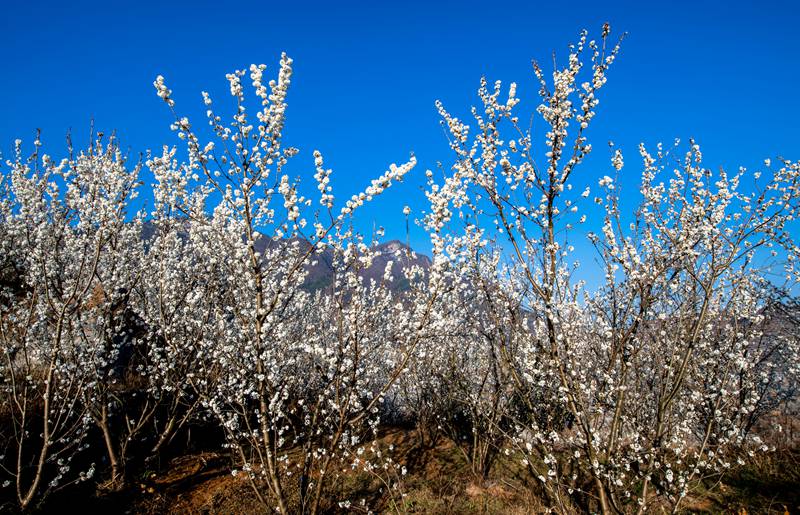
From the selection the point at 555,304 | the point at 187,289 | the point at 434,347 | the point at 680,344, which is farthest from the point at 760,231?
the point at 187,289

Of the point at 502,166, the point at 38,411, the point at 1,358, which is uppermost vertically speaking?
the point at 502,166

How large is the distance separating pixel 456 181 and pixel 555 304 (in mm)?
1719

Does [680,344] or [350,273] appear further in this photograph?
[680,344]

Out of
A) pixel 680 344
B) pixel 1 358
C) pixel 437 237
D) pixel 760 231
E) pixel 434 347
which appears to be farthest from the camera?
pixel 434 347

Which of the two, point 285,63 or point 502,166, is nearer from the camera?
point 285,63

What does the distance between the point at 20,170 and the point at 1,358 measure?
536 centimetres

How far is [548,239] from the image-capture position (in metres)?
4.34

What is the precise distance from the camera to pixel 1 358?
32.0ft

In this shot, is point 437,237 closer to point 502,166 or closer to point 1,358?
point 502,166

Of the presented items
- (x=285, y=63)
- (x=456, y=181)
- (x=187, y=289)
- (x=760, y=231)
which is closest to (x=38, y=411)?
(x=187, y=289)

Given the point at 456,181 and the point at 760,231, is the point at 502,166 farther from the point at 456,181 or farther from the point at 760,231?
the point at 760,231

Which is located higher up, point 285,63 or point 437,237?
point 285,63

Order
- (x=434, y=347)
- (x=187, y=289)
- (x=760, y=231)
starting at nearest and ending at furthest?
1. (x=760, y=231)
2. (x=187, y=289)
3. (x=434, y=347)

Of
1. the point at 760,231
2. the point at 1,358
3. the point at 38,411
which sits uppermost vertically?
the point at 760,231
